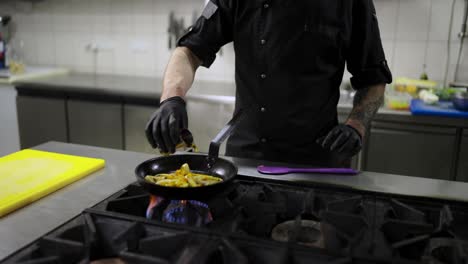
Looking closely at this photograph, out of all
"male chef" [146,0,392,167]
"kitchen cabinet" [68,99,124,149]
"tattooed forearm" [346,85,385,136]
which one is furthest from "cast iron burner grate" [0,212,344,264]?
"kitchen cabinet" [68,99,124,149]

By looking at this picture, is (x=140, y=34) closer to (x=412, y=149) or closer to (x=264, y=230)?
(x=412, y=149)

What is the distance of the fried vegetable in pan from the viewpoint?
845mm

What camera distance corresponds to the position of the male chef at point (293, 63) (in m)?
1.33

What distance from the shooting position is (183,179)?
88 centimetres

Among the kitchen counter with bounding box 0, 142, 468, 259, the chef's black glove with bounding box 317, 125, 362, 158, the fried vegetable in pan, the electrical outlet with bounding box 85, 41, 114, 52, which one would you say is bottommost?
the kitchen counter with bounding box 0, 142, 468, 259

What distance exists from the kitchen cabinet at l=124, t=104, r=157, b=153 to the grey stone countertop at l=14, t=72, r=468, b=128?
2.0 inches

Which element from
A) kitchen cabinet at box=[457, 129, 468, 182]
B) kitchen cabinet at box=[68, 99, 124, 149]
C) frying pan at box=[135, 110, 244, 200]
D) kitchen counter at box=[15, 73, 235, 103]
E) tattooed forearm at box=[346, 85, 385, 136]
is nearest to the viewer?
frying pan at box=[135, 110, 244, 200]

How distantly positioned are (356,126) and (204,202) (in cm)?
60

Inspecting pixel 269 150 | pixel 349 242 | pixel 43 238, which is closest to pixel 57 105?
pixel 269 150

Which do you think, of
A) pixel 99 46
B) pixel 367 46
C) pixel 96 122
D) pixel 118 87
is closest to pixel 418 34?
pixel 367 46

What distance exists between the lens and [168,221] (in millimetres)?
806

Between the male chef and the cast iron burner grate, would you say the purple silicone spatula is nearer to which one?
the male chef

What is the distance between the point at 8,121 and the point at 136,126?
0.94 meters

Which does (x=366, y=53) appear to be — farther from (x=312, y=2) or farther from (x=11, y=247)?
(x=11, y=247)
